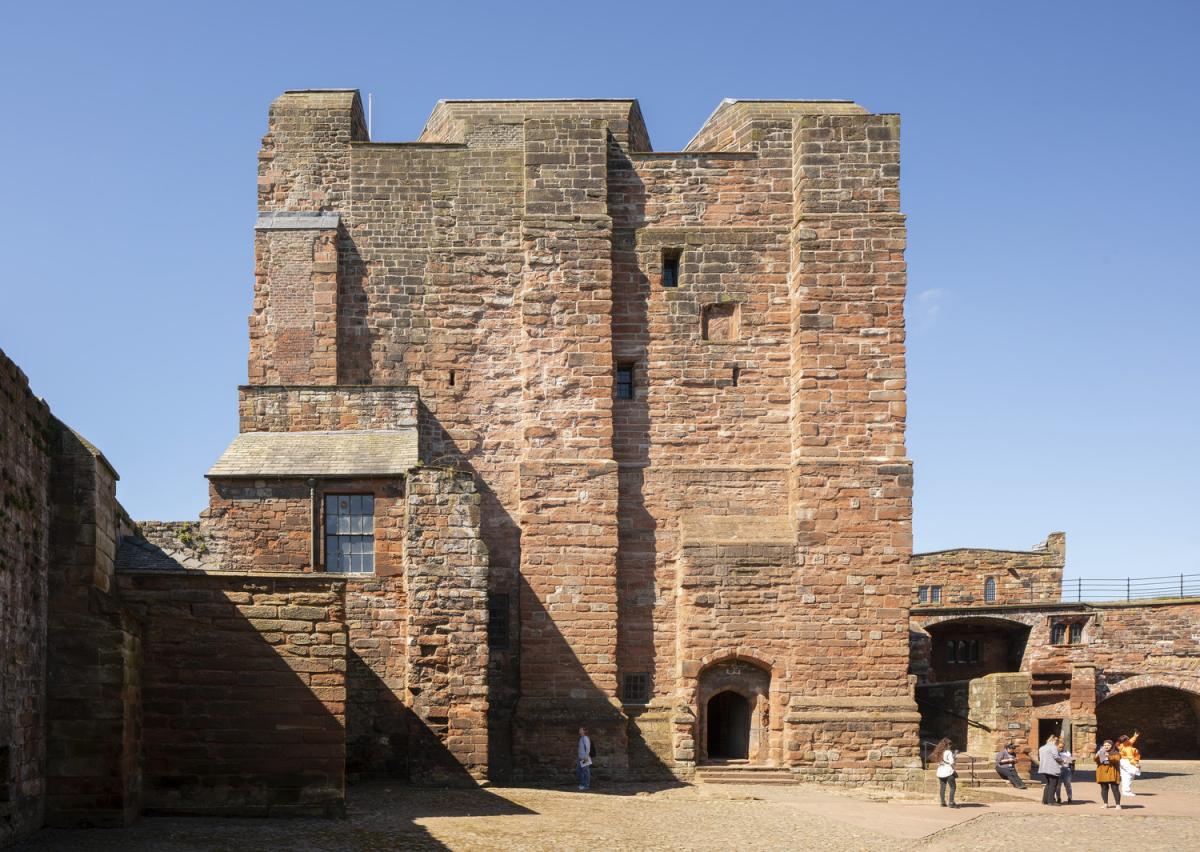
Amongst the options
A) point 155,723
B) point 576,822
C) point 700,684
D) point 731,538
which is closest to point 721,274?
point 731,538

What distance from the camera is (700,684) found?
23281 millimetres

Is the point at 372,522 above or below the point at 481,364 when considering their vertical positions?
below

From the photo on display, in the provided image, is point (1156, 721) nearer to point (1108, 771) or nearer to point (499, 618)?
point (1108, 771)

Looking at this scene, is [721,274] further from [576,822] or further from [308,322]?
[576,822]

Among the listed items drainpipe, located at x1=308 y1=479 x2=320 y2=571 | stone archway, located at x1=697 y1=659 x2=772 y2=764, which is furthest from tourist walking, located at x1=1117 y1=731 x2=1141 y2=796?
drainpipe, located at x1=308 y1=479 x2=320 y2=571

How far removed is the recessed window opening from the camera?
953 inches

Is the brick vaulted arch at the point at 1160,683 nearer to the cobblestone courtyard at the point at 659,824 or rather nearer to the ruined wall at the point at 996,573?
the ruined wall at the point at 996,573

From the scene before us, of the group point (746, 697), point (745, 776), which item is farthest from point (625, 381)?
point (745, 776)

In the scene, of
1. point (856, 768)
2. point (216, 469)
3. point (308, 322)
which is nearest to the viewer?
point (216, 469)

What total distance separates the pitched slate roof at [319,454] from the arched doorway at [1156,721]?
21272 mm

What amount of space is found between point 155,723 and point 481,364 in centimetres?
1141

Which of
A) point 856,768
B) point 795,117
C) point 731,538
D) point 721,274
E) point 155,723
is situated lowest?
point 856,768

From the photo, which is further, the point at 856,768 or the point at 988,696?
the point at 988,696

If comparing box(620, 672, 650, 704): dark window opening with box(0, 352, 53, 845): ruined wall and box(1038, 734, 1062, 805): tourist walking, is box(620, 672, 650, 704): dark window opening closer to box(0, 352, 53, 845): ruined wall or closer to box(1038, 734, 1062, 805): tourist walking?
box(1038, 734, 1062, 805): tourist walking
